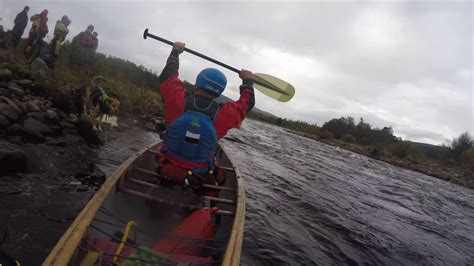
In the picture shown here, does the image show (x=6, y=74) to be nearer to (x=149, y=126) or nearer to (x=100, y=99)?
(x=100, y=99)

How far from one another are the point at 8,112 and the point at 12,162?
230 cm

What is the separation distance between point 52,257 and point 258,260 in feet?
9.90

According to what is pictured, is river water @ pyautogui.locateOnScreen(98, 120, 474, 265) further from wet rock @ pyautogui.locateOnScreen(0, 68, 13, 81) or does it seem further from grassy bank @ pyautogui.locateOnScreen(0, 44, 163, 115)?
wet rock @ pyautogui.locateOnScreen(0, 68, 13, 81)

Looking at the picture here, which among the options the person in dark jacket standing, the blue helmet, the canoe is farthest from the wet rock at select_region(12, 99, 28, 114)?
the person in dark jacket standing

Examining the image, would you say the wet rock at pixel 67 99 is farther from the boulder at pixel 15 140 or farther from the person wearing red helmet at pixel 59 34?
the person wearing red helmet at pixel 59 34

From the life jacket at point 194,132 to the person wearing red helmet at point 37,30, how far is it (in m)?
10.2

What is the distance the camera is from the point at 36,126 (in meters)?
6.47

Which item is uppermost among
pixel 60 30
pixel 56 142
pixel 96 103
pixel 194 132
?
pixel 60 30

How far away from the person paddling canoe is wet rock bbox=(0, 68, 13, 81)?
20.0 ft

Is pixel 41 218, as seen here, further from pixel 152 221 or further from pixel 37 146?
pixel 37 146

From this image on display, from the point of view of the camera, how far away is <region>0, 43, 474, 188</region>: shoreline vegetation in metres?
8.66

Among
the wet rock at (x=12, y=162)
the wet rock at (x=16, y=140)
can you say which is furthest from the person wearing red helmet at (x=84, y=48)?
the wet rock at (x=12, y=162)

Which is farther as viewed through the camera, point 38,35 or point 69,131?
point 38,35

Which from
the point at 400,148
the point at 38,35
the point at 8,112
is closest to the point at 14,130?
the point at 8,112
